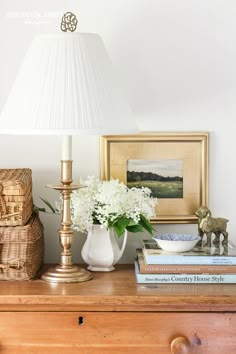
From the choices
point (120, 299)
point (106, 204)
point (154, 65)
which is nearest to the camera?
point (120, 299)

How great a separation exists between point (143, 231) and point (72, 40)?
63cm

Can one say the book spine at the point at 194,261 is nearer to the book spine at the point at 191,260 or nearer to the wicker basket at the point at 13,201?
the book spine at the point at 191,260

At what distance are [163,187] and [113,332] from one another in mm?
599

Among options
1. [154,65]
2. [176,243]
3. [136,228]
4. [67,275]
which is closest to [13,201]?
[67,275]

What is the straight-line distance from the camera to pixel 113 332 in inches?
75.4

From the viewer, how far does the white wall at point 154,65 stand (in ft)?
7.57

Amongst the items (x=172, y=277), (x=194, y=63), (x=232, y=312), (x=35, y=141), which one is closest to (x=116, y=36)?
(x=194, y=63)

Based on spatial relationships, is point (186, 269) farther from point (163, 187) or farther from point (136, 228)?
point (163, 187)

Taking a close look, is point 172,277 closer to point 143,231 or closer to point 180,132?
point 143,231

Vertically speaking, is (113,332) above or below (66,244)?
below

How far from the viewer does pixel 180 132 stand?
91.7 inches

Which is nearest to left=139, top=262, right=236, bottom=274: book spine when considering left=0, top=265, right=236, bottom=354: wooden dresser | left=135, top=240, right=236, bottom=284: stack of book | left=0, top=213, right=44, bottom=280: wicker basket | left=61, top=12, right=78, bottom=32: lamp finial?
left=135, top=240, right=236, bottom=284: stack of book

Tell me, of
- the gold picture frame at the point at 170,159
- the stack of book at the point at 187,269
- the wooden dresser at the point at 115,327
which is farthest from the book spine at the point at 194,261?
the gold picture frame at the point at 170,159

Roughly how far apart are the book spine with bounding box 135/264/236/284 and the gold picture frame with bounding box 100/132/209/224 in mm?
364
